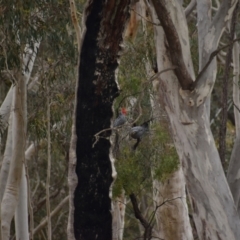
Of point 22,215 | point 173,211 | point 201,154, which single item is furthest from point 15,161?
point 201,154

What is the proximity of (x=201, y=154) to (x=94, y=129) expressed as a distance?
1246 mm

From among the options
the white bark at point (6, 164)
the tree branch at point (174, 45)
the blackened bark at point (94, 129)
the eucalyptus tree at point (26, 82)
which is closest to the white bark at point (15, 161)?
the eucalyptus tree at point (26, 82)

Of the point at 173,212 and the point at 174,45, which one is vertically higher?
the point at 174,45

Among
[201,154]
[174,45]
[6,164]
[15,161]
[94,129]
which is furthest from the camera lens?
[6,164]

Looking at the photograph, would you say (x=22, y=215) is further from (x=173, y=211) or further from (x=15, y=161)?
(x=173, y=211)

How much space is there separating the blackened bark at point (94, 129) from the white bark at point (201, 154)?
959 millimetres

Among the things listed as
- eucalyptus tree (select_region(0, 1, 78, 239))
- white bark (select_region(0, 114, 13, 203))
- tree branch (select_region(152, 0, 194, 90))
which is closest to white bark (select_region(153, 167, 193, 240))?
eucalyptus tree (select_region(0, 1, 78, 239))

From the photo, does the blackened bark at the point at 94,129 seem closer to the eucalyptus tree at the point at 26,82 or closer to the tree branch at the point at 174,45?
the tree branch at the point at 174,45

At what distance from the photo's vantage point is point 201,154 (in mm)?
6398

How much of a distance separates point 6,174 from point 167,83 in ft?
14.3

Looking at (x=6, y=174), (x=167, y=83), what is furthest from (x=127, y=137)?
(x=6, y=174)

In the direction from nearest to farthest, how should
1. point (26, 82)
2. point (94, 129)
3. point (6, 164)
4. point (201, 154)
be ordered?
point (94, 129)
point (201, 154)
point (26, 82)
point (6, 164)

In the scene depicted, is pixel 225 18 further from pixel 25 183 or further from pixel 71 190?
pixel 25 183

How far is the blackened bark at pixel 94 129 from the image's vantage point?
5.58 m
